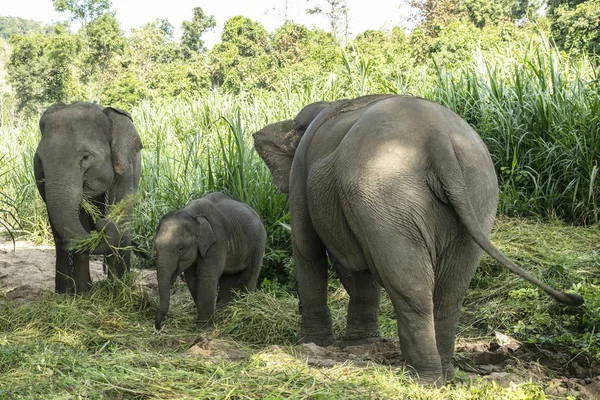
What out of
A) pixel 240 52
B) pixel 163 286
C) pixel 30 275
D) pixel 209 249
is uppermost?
pixel 240 52

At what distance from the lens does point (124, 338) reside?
5309mm

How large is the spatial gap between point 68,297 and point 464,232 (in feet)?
12.0

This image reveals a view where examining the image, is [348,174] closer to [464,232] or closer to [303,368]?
[464,232]

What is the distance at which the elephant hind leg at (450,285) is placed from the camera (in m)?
3.87

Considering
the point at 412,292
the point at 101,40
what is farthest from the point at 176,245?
the point at 101,40

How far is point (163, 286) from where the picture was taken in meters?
5.67

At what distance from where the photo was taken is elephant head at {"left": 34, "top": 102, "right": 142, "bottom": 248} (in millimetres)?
6008

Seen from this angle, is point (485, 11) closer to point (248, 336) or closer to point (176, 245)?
point (176, 245)

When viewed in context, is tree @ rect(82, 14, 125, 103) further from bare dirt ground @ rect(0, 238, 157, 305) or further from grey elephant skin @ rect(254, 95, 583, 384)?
grey elephant skin @ rect(254, 95, 583, 384)

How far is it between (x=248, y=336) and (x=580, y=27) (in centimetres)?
1752

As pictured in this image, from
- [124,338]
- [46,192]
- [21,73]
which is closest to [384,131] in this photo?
[124,338]

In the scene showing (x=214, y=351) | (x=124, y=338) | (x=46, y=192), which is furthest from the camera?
(x=46, y=192)

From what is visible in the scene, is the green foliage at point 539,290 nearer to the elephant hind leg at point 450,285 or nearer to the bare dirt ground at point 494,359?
the bare dirt ground at point 494,359

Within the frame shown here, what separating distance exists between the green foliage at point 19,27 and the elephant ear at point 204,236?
14203cm
